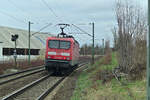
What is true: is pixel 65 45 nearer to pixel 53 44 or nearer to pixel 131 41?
pixel 53 44

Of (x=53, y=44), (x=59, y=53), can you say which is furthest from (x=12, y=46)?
(x=59, y=53)

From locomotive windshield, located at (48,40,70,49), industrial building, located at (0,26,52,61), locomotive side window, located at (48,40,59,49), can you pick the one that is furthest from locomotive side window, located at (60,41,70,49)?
industrial building, located at (0,26,52,61)

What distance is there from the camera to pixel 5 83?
13.1 meters

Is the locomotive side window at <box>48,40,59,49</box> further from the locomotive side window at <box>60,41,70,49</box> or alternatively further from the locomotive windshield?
the locomotive side window at <box>60,41,70,49</box>

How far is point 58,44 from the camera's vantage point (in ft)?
58.1

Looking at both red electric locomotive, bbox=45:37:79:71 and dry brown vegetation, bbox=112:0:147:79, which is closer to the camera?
dry brown vegetation, bbox=112:0:147:79

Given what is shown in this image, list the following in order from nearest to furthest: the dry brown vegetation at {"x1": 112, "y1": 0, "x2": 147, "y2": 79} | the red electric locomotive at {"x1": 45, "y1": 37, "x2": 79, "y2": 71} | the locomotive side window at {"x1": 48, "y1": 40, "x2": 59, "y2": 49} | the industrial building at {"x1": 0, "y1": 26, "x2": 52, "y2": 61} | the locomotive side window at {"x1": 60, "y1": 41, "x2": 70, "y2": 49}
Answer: the dry brown vegetation at {"x1": 112, "y1": 0, "x2": 147, "y2": 79}
the red electric locomotive at {"x1": 45, "y1": 37, "x2": 79, "y2": 71}
the locomotive side window at {"x1": 60, "y1": 41, "x2": 70, "y2": 49}
the locomotive side window at {"x1": 48, "y1": 40, "x2": 59, "y2": 49}
the industrial building at {"x1": 0, "y1": 26, "x2": 52, "y2": 61}

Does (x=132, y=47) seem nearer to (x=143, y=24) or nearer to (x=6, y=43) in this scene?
(x=143, y=24)

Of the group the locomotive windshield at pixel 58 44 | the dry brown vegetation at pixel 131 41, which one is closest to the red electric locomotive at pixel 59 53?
the locomotive windshield at pixel 58 44

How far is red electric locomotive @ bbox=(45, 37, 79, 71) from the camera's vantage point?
17.2 metres

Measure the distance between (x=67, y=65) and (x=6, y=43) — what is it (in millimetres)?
30630

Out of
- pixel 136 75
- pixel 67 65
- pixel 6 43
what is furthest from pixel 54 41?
pixel 6 43

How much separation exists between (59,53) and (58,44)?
0.79m

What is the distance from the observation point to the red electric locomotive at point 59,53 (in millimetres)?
17203
